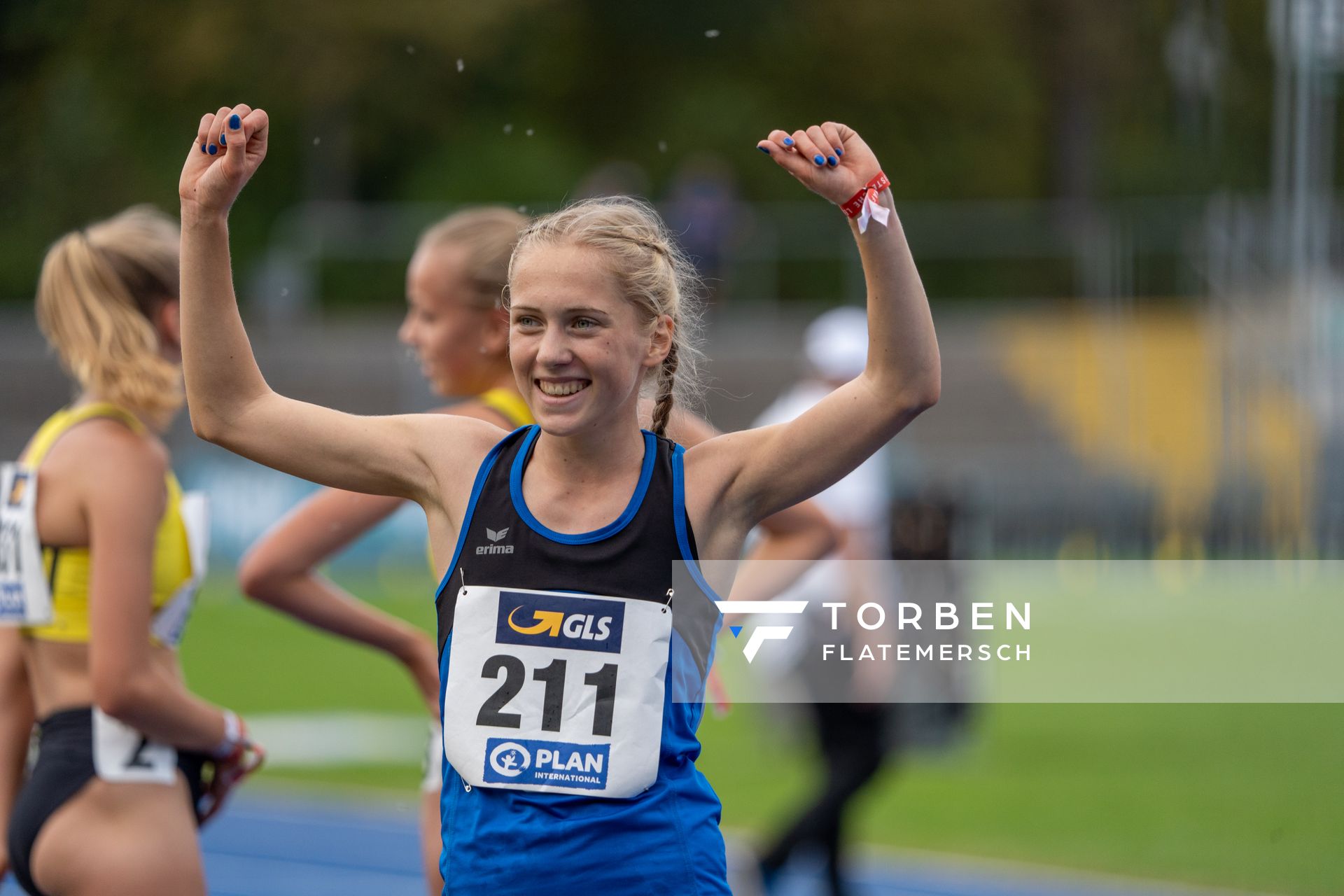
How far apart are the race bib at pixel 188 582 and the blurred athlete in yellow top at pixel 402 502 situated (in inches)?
14.1

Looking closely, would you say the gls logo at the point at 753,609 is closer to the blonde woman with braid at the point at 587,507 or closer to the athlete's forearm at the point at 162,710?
the blonde woman with braid at the point at 587,507

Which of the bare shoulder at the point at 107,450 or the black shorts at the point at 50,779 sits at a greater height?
the bare shoulder at the point at 107,450

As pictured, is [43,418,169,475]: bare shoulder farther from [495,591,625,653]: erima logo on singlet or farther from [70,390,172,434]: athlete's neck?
[495,591,625,653]: erima logo on singlet

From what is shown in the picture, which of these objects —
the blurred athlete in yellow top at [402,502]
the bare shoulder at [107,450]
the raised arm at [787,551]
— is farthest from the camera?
the raised arm at [787,551]

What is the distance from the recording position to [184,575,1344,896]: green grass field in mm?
7141

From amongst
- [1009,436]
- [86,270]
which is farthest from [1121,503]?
[86,270]

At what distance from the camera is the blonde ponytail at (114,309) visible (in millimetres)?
3482

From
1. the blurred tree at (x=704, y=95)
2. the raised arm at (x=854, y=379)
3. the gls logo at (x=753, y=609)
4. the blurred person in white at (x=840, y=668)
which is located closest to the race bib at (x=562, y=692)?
the gls logo at (x=753, y=609)

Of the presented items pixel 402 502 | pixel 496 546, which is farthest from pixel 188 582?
pixel 496 546

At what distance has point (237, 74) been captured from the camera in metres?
16.0

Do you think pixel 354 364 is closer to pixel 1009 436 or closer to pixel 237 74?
pixel 237 74

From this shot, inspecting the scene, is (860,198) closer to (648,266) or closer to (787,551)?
(648,266)

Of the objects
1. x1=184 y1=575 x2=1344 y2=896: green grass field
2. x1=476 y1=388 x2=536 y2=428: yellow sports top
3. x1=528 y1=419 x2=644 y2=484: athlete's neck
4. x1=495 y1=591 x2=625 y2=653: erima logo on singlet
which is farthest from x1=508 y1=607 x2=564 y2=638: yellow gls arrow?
x1=184 y1=575 x2=1344 y2=896: green grass field

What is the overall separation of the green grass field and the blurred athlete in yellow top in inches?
125
